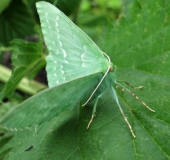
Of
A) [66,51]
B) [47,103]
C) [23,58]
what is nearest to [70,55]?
Answer: [66,51]

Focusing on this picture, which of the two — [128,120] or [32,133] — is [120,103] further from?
[32,133]

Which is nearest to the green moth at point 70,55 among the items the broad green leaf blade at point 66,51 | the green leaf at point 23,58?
the broad green leaf blade at point 66,51

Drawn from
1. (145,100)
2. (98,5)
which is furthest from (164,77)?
(98,5)

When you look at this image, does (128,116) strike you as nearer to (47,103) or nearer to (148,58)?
(148,58)

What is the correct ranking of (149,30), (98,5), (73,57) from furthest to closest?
(98,5), (149,30), (73,57)

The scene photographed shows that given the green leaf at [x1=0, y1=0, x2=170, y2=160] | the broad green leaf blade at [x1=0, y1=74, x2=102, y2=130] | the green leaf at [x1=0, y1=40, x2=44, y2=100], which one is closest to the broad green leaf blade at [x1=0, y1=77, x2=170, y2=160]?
the green leaf at [x1=0, y1=0, x2=170, y2=160]

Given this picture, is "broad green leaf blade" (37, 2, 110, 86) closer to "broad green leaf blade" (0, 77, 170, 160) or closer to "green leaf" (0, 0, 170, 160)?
"green leaf" (0, 0, 170, 160)

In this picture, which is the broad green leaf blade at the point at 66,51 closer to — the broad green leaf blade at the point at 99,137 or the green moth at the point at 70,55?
the green moth at the point at 70,55
